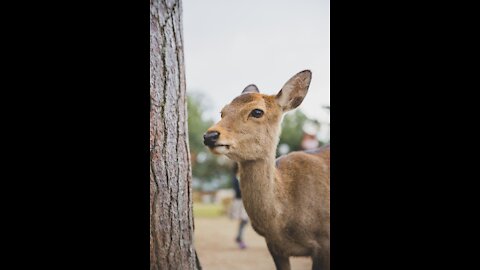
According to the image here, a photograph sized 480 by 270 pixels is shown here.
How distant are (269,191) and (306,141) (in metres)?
0.41

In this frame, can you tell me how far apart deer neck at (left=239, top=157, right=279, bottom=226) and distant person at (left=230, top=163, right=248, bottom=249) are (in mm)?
103

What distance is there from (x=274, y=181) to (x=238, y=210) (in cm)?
30

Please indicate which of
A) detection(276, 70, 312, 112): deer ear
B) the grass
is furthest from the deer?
the grass

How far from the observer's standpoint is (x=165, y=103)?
111 inches

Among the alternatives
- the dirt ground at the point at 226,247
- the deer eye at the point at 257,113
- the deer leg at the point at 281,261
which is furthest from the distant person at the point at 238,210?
the deer eye at the point at 257,113

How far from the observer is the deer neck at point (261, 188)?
110 inches

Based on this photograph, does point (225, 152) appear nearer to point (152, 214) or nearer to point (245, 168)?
point (245, 168)

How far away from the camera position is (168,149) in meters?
2.81

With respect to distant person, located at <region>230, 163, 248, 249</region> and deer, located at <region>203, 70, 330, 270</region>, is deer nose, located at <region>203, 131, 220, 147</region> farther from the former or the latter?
distant person, located at <region>230, 163, 248, 249</region>

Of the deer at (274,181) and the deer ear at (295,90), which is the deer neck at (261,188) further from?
the deer ear at (295,90)

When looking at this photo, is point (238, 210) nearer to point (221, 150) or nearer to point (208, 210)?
point (208, 210)

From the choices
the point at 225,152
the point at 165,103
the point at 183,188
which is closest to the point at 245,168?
the point at 225,152

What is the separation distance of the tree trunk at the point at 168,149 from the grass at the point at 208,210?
92mm

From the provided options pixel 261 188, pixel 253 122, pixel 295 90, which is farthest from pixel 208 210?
pixel 295 90
